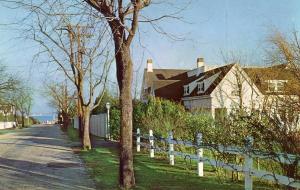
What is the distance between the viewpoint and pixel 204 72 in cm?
6047

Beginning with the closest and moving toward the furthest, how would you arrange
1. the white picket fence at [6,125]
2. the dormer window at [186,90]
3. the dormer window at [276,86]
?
Result: the dormer window at [276,86] → the dormer window at [186,90] → the white picket fence at [6,125]

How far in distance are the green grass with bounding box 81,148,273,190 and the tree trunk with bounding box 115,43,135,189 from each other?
0.50 metres

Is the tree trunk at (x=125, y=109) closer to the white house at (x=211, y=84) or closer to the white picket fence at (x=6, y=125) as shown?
the white house at (x=211, y=84)

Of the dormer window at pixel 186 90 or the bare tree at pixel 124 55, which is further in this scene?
the dormer window at pixel 186 90

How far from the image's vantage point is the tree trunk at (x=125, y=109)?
38.9ft

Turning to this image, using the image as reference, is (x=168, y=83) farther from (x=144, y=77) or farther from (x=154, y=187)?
(x=154, y=187)

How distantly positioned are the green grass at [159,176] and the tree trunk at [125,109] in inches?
19.8

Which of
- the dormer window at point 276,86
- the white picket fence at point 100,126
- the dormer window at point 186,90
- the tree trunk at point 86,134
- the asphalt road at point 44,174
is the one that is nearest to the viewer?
the asphalt road at point 44,174

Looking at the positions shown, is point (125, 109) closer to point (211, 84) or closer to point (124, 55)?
point (124, 55)

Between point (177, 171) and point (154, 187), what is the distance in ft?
11.7

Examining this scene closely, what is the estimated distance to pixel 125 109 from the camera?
12.0 metres

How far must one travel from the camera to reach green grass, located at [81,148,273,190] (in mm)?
11789

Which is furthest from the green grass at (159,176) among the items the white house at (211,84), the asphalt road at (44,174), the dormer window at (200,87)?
the dormer window at (200,87)

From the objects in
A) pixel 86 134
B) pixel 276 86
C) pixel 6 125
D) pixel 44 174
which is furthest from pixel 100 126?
pixel 6 125
